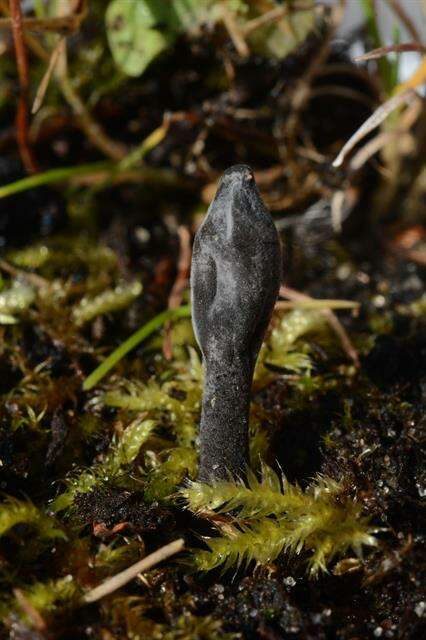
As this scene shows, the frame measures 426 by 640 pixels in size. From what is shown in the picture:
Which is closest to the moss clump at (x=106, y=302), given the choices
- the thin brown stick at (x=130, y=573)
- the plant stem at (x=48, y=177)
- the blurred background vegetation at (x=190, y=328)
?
the blurred background vegetation at (x=190, y=328)

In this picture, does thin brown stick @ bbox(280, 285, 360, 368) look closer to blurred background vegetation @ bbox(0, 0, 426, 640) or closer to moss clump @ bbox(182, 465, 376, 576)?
blurred background vegetation @ bbox(0, 0, 426, 640)

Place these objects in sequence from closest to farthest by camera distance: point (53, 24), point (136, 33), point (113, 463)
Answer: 1. point (113, 463)
2. point (53, 24)
3. point (136, 33)

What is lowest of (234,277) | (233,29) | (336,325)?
(336,325)

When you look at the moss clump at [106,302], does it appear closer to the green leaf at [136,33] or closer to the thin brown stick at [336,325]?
the thin brown stick at [336,325]

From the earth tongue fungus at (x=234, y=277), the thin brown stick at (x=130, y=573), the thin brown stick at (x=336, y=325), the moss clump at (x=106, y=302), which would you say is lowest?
the thin brown stick at (x=336, y=325)

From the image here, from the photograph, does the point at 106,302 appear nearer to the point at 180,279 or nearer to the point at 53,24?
the point at 180,279

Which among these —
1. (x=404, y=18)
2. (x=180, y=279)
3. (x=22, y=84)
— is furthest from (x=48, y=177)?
(x=404, y=18)

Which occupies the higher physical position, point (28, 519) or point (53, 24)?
point (53, 24)
